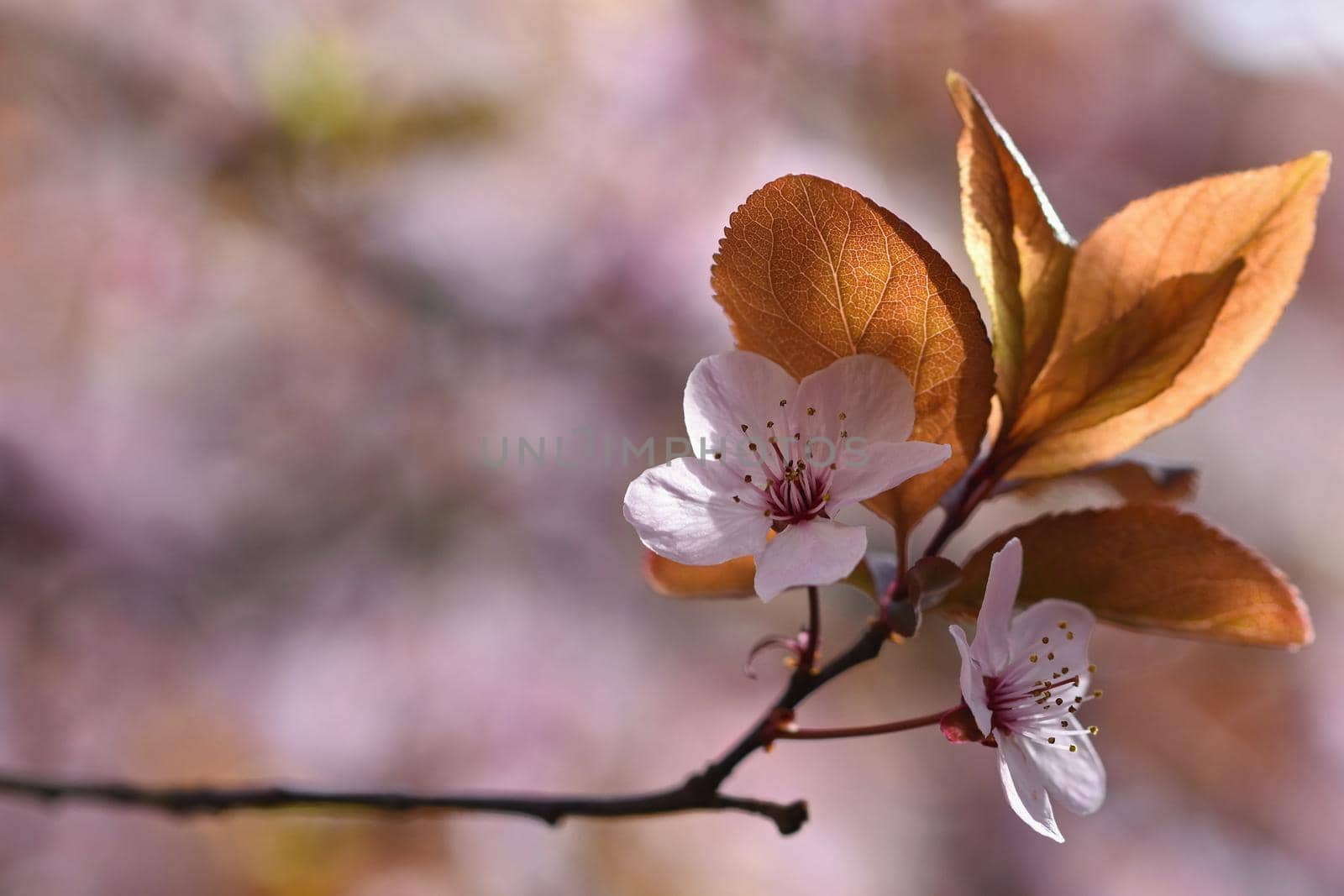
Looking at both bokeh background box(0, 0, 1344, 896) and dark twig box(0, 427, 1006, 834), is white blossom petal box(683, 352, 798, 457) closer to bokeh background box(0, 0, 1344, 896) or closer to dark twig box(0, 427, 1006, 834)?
dark twig box(0, 427, 1006, 834)

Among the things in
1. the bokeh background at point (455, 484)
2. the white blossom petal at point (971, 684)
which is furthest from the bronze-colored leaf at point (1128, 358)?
the bokeh background at point (455, 484)

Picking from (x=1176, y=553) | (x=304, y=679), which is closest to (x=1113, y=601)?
(x=1176, y=553)

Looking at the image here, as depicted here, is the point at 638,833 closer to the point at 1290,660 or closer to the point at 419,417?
the point at 419,417

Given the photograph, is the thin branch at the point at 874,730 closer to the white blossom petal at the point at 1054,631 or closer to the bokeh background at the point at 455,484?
the white blossom petal at the point at 1054,631

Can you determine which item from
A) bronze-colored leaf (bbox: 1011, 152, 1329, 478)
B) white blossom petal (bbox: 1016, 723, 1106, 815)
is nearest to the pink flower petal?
white blossom petal (bbox: 1016, 723, 1106, 815)

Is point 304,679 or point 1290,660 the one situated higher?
point 1290,660

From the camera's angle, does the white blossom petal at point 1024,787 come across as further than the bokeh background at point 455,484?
No
